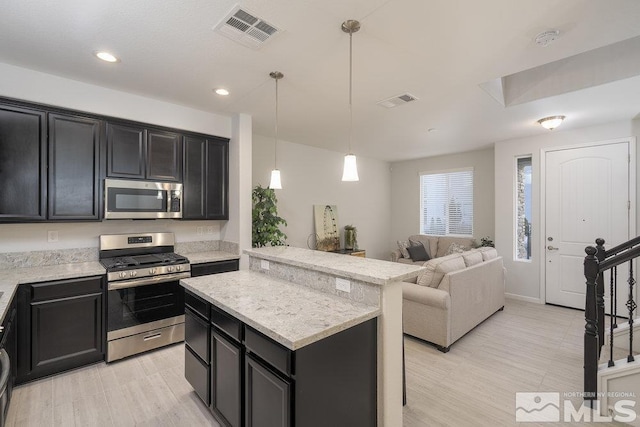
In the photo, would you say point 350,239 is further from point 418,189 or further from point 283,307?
point 283,307

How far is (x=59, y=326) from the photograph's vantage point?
8.66 ft

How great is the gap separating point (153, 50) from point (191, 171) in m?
1.53

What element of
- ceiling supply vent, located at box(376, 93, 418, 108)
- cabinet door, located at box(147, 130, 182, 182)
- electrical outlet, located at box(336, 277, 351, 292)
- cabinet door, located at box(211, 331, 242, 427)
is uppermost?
ceiling supply vent, located at box(376, 93, 418, 108)

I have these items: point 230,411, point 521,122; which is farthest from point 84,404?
point 521,122

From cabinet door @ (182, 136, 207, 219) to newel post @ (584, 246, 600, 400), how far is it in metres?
3.84

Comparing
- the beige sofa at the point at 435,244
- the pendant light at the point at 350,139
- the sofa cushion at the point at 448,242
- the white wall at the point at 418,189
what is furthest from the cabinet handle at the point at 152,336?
the white wall at the point at 418,189

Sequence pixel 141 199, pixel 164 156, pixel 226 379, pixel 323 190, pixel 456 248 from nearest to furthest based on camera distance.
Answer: pixel 226 379 → pixel 141 199 → pixel 164 156 → pixel 456 248 → pixel 323 190

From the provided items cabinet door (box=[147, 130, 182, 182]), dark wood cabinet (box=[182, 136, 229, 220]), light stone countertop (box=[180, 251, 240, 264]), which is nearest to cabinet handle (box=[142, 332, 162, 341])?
light stone countertop (box=[180, 251, 240, 264])

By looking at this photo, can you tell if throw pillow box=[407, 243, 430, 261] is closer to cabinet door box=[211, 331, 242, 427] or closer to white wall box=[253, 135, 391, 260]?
white wall box=[253, 135, 391, 260]

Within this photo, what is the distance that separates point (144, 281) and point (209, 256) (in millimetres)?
768

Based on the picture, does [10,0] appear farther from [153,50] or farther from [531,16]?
[531,16]

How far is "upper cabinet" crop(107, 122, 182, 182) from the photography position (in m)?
3.12

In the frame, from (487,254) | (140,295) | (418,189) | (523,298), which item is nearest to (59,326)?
(140,295)

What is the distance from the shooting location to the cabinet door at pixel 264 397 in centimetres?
141
